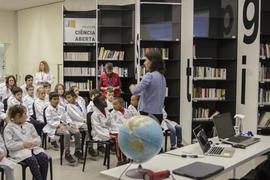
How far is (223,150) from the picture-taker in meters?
3.07

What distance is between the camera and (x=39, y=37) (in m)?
10.3

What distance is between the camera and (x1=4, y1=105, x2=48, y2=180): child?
3.54 metres

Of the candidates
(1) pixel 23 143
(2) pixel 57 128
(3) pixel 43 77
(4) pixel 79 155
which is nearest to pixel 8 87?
(3) pixel 43 77

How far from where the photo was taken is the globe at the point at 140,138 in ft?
7.15

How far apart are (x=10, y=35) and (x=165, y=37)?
20.9 ft

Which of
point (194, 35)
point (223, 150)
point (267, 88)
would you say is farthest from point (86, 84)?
point (223, 150)

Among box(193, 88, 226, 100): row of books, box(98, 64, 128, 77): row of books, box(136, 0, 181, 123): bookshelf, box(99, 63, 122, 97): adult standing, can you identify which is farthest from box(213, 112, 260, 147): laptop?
box(98, 64, 128, 77): row of books

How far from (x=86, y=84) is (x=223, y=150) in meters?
5.45

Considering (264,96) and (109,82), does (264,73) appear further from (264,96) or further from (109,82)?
(109,82)

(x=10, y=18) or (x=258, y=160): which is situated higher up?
(x=10, y=18)

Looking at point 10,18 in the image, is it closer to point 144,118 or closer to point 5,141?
point 5,141

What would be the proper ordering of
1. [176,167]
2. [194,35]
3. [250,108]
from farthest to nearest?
[194,35] < [250,108] < [176,167]

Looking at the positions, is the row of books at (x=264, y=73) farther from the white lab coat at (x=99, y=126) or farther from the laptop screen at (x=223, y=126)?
the white lab coat at (x=99, y=126)

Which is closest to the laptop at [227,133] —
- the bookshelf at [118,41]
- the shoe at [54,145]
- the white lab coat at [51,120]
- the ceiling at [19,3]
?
the white lab coat at [51,120]
